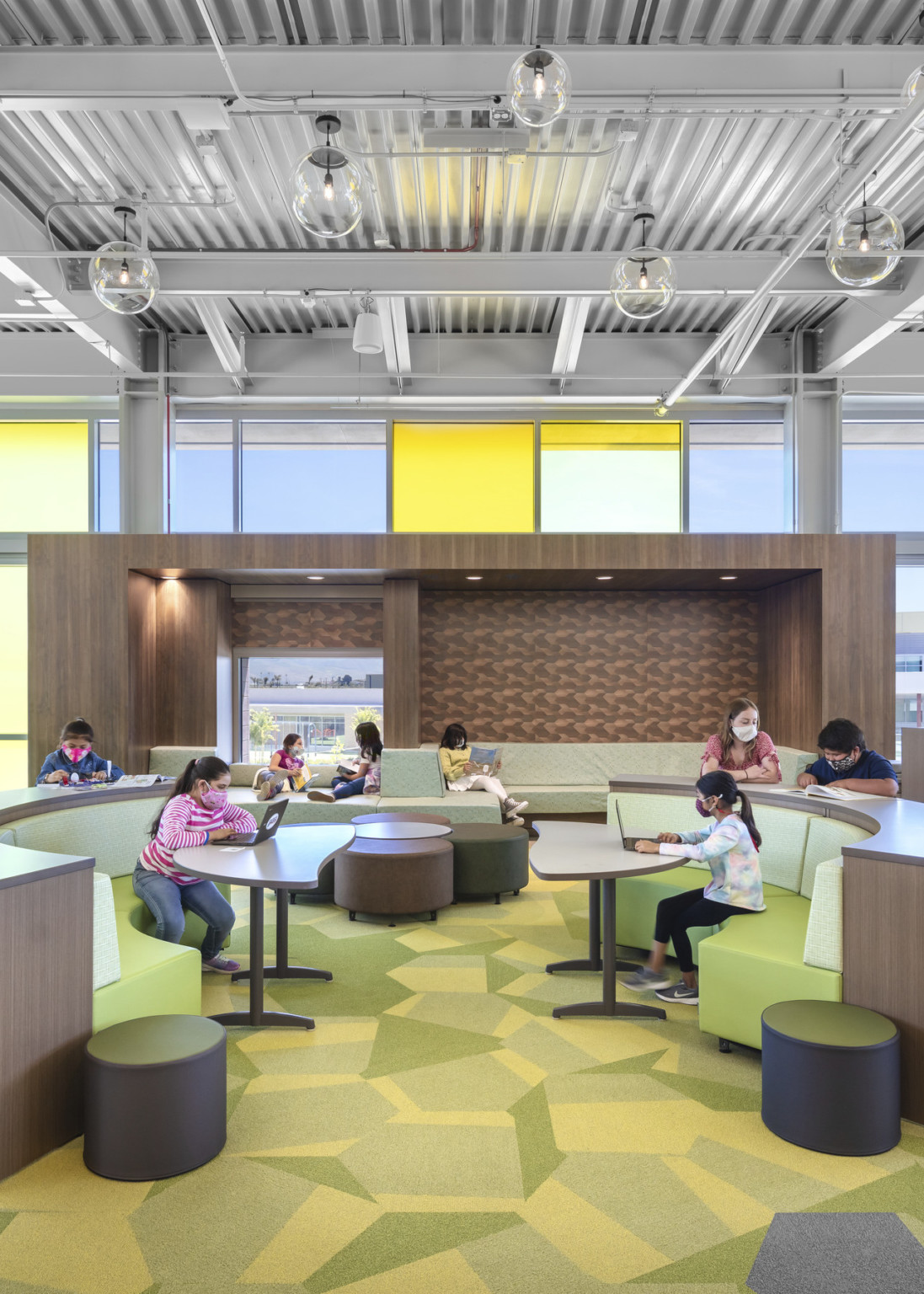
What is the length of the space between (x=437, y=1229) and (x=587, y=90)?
5578mm

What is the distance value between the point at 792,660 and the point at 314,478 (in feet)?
18.7

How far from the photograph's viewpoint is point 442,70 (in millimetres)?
4984

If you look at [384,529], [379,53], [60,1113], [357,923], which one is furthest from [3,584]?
[60,1113]

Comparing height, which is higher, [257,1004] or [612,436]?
[612,436]

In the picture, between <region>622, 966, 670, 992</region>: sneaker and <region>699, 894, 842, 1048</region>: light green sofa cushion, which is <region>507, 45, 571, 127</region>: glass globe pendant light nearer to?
<region>699, 894, 842, 1048</region>: light green sofa cushion

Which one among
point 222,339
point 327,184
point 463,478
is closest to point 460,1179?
point 327,184

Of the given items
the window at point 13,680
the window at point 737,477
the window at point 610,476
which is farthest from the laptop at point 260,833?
the window at point 737,477

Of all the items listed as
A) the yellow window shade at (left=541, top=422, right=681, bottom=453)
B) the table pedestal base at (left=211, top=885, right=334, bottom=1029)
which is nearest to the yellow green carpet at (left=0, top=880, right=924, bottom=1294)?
the table pedestal base at (left=211, top=885, right=334, bottom=1029)

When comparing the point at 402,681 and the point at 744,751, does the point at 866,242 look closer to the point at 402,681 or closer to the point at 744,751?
the point at 744,751

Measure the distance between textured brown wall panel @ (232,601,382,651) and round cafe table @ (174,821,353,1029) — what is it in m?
5.16

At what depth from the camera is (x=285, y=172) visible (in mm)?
6766

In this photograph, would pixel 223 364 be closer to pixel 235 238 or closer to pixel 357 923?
pixel 235 238

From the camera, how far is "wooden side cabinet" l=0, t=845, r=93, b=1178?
2877 mm

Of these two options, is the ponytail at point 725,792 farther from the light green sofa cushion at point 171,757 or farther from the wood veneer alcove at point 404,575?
the light green sofa cushion at point 171,757
